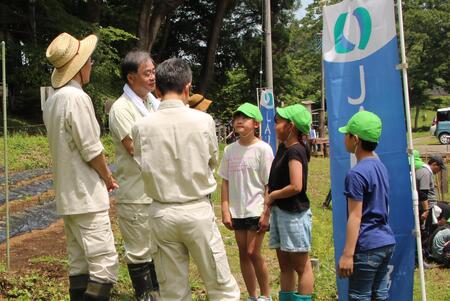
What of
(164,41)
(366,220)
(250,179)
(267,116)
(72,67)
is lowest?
(366,220)

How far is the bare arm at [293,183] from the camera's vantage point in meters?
3.89

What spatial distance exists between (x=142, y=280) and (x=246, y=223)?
3.04ft

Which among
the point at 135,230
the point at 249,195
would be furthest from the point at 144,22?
the point at 135,230

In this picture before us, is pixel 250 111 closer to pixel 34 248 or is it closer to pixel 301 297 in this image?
pixel 301 297

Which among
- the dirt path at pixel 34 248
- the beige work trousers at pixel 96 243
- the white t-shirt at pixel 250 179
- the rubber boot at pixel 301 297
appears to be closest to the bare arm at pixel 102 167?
the beige work trousers at pixel 96 243

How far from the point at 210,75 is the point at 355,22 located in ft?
79.0

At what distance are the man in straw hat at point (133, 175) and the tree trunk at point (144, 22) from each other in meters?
17.3

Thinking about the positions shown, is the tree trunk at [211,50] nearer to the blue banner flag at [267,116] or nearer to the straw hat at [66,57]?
the blue banner flag at [267,116]

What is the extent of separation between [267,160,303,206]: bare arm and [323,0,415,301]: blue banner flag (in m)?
0.30

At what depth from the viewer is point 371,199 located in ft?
10.8

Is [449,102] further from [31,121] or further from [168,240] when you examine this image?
[168,240]

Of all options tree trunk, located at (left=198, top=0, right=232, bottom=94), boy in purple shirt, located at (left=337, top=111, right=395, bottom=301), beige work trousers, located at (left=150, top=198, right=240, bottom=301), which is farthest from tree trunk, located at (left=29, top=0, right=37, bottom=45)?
boy in purple shirt, located at (left=337, top=111, right=395, bottom=301)

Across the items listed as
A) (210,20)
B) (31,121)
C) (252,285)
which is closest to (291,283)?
(252,285)

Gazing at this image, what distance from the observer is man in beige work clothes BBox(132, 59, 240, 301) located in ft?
9.88
